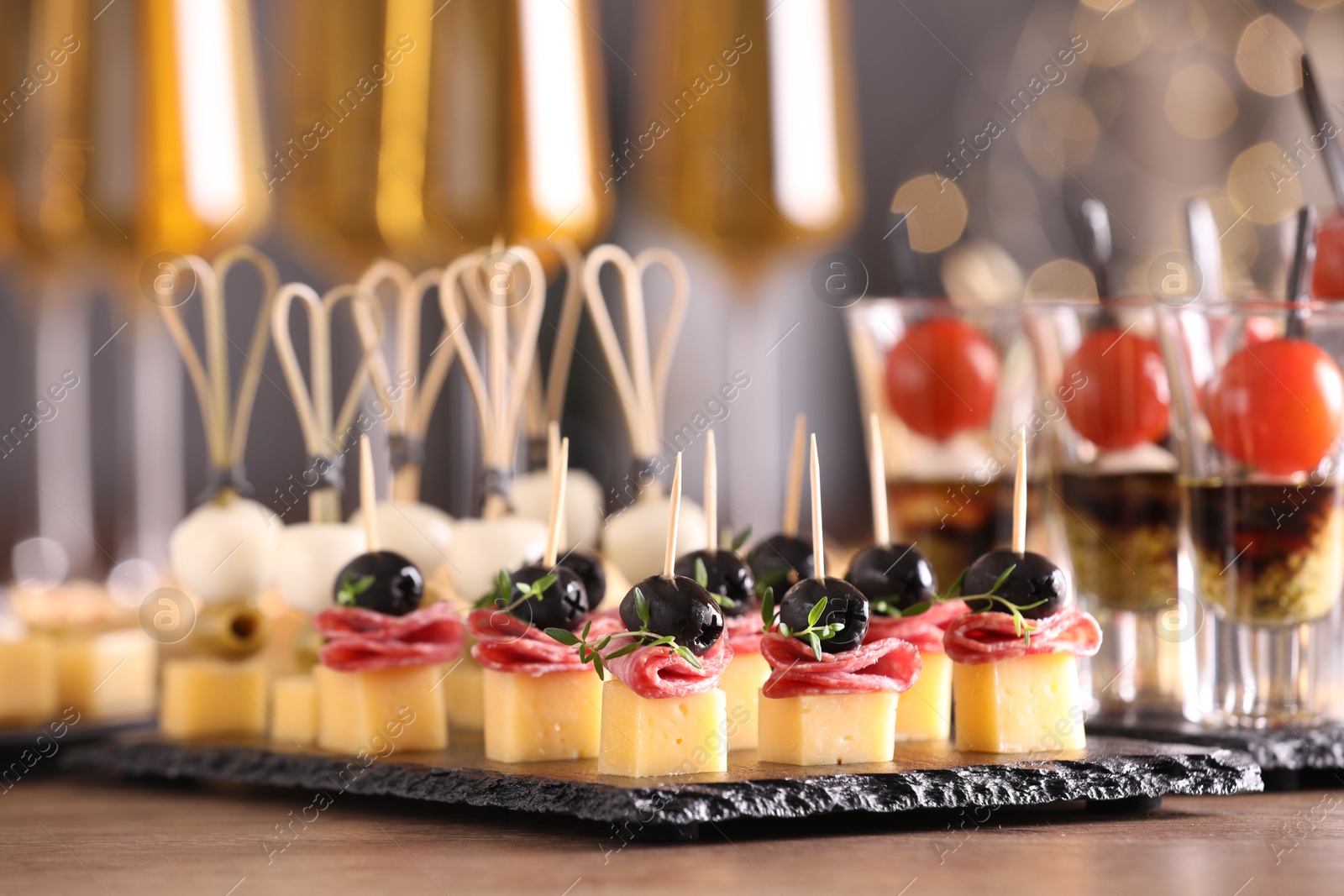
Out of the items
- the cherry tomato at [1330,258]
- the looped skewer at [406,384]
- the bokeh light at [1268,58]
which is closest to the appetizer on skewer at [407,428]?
the looped skewer at [406,384]

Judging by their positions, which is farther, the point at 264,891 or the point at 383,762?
the point at 383,762

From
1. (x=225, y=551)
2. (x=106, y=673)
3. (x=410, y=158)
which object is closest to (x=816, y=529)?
(x=225, y=551)

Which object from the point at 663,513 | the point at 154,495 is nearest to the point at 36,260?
the point at 154,495

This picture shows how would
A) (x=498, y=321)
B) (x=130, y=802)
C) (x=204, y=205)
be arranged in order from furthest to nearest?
(x=204, y=205) → (x=498, y=321) → (x=130, y=802)

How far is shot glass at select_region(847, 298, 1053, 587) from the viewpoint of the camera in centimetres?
143

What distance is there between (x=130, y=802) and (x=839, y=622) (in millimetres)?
547

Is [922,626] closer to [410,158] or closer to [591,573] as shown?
[591,573]

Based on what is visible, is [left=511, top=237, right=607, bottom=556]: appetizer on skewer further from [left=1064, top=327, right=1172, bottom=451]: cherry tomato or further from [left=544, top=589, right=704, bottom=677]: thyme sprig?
[left=1064, top=327, right=1172, bottom=451]: cherry tomato

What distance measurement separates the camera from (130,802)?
3.84 feet

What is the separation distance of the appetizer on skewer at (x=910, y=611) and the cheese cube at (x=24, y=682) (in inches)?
27.4

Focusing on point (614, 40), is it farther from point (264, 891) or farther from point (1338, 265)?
point (264, 891)

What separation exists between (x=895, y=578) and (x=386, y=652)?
0.36m

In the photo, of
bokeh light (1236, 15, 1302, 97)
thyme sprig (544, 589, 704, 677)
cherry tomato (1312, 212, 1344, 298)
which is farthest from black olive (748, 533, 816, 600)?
bokeh light (1236, 15, 1302, 97)

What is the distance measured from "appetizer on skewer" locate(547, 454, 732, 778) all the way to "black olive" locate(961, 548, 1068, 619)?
0.65ft
